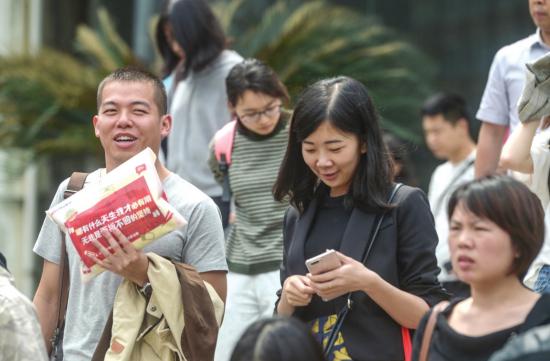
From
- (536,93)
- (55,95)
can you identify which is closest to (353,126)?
(536,93)

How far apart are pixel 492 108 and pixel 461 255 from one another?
8.55 feet

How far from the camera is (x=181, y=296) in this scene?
5262mm

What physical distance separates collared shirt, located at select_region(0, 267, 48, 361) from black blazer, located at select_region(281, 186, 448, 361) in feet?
Answer: 3.62

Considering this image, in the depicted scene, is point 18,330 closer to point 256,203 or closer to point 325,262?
point 325,262

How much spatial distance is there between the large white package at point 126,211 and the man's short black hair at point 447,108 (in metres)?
4.97

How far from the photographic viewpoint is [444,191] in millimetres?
9070

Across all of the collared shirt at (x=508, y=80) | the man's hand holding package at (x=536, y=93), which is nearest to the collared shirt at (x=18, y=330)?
the man's hand holding package at (x=536, y=93)

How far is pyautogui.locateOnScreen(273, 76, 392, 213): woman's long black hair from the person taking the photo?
210 inches

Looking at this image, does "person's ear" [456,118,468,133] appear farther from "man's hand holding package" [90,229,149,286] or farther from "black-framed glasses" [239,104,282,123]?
"man's hand holding package" [90,229,149,286]

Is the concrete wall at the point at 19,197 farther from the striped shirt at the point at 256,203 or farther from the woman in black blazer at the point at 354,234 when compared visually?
the woman in black blazer at the point at 354,234

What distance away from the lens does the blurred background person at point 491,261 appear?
14.8 ft

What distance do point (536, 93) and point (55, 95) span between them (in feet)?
25.1

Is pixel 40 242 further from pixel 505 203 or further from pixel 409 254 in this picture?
pixel 505 203

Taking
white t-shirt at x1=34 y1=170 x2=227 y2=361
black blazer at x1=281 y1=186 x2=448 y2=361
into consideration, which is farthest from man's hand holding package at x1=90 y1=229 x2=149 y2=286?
black blazer at x1=281 y1=186 x2=448 y2=361
